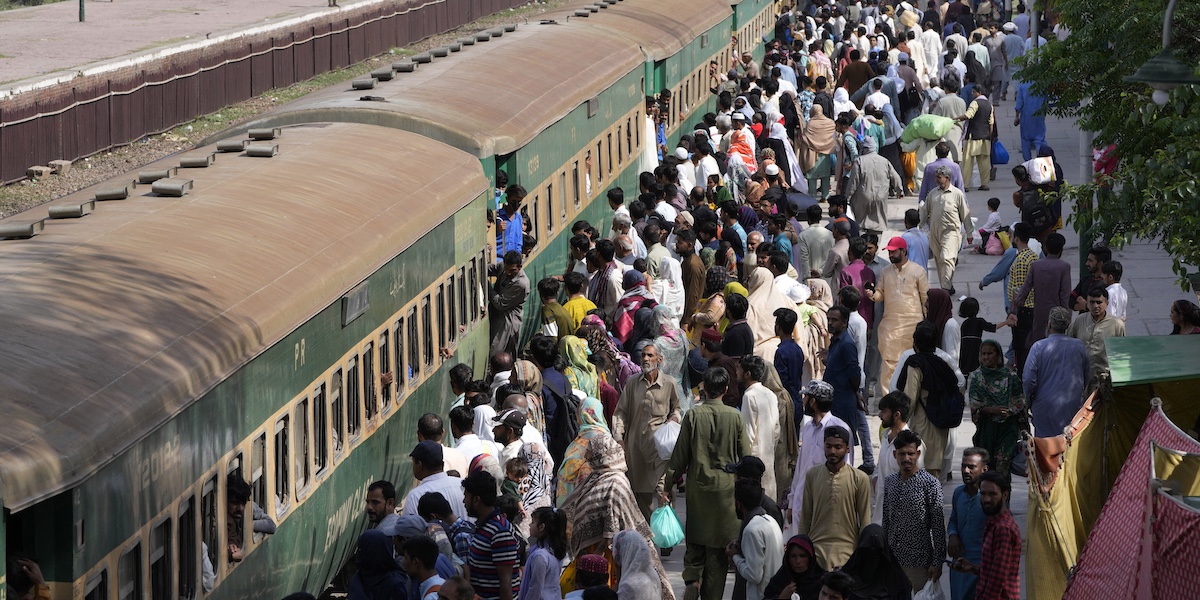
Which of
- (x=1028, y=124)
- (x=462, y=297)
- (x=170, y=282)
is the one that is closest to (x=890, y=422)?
(x=462, y=297)

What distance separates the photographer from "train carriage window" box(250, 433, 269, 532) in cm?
779

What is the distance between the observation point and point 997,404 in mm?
10484

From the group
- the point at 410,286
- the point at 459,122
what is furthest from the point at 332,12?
the point at 410,286

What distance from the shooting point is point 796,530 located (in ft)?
31.2

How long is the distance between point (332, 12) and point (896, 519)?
97.1 feet

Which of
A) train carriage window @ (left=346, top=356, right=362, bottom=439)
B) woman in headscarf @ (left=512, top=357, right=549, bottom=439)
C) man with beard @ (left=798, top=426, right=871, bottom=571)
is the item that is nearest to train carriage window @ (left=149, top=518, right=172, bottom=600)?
train carriage window @ (left=346, top=356, right=362, bottom=439)

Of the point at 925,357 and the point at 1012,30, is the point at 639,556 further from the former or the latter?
the point at 1012,30

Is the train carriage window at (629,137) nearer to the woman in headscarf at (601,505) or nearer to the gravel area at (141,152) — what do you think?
the gravel area at (141,152)

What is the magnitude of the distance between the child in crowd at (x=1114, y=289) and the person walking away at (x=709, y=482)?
4.26 m

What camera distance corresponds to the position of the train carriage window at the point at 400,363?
10438 mm

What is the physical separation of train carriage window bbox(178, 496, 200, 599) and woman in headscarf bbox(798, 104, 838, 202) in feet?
50.7

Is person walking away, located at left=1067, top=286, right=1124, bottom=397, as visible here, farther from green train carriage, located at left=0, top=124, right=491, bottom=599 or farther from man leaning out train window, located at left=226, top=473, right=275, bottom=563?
man leaning out train window, located at left=226, top=473, right=275, bottom=563

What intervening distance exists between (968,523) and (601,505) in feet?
6.24

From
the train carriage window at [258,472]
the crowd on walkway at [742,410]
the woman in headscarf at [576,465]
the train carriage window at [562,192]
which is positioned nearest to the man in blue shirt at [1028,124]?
the crowd on walkway at [742,410]
